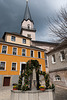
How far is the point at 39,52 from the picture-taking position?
2217cm

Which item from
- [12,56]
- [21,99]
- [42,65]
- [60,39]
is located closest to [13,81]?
[12,56]

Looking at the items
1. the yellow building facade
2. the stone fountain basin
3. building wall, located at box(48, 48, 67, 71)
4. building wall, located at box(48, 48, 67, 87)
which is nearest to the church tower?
the yellow building facade

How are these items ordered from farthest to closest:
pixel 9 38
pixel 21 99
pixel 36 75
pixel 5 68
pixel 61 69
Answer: pixel 9 38 → pixel 5 68 → pixel 61 69 → pixel 36 75 → pixel 21 99

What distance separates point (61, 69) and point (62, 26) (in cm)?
1042

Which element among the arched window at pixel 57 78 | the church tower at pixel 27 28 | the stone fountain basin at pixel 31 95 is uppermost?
the church tower at pixel 27 28

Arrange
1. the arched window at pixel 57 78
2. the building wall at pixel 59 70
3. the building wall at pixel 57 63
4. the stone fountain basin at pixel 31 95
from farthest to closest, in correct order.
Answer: the arched window at pixel 57 78 < the building wall at pixel 57 63 < the building wall at pixel 59 70 < the stone fountain basin at pixel 31 95

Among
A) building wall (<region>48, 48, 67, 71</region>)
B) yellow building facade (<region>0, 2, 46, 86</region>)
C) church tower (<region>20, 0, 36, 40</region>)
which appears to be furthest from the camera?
church tower (<region>20, 0, 36, 40</region>)

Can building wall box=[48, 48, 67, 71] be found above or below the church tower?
below

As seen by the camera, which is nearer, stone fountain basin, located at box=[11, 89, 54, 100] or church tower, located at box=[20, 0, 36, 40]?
stone fountain basin, located at box=[11, 89, 54, 100]

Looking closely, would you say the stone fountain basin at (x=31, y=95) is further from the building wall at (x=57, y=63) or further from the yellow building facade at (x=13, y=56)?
the yellow building facade at (x=13, y=56)

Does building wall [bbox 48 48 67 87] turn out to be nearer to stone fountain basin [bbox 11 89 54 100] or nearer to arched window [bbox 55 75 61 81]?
arched window [bbox 55 75 61 81]

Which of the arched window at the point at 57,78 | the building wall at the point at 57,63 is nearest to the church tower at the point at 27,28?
the building wall at the point at 57,63

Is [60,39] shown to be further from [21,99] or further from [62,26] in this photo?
[21,99]

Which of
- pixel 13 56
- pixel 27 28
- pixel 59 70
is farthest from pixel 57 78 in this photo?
pixel 27 28
